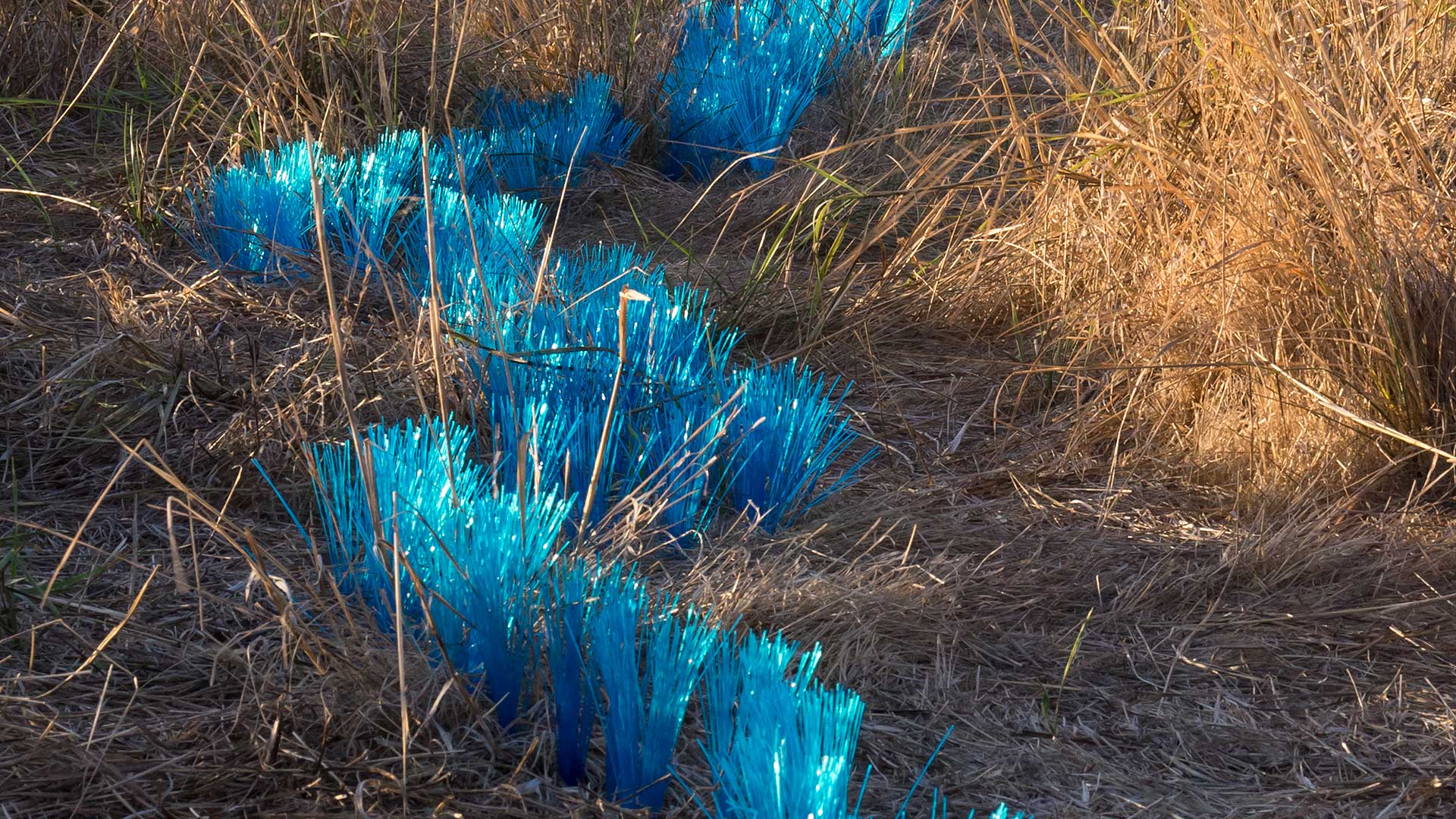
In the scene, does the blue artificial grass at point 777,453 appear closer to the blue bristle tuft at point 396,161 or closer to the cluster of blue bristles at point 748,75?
the blue bristle tuft at point 396,161

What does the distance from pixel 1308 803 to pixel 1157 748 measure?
0.17 meters

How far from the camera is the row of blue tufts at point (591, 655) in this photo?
113 centimetres

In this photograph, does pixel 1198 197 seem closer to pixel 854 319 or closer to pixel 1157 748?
pixel 854 319

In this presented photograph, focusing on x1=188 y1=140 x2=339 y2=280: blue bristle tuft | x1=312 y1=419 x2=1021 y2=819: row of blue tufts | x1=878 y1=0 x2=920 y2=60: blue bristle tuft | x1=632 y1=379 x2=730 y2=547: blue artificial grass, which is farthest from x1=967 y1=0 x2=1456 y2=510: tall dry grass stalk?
x1=878 y1=0 x2=920 y2=60: blue bristle tuft

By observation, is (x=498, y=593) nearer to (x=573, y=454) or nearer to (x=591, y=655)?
(x=591, y=655)

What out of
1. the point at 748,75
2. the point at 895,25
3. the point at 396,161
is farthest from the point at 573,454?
the point at 895,25

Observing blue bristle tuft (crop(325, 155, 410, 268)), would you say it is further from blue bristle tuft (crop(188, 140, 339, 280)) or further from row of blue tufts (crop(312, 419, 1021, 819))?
row of blue tufts (crop(312, 419, 1021, 819))

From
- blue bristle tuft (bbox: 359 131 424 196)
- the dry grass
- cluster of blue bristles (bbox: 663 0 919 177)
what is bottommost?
the dry grass

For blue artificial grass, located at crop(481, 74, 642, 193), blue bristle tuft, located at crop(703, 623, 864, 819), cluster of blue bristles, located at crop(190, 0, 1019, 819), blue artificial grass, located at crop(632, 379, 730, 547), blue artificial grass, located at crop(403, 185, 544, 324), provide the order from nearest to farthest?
blue bristle tuft, located at crop(703, 623, 864, 819) < cluster of blue bristles, located at crop(190, 0, 1019, 819) < blue artificial grass, located at crop(632, 379, 730, 547) < blue artificial grass, located at crop(403, 185, 544, 324) < blue artificial grass, located at crop(481, 74, 642, 193)

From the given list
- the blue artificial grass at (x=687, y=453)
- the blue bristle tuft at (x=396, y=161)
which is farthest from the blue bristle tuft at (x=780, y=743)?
the blue bristle tuft at (x=396, y=161)

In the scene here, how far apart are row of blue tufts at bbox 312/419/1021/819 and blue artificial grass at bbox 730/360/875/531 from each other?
409 mm

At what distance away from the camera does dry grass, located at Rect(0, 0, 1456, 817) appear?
1376 mm

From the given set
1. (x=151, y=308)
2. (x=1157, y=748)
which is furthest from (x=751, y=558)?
(x=151, y=308)

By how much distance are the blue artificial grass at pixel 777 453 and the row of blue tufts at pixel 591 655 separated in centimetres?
41
